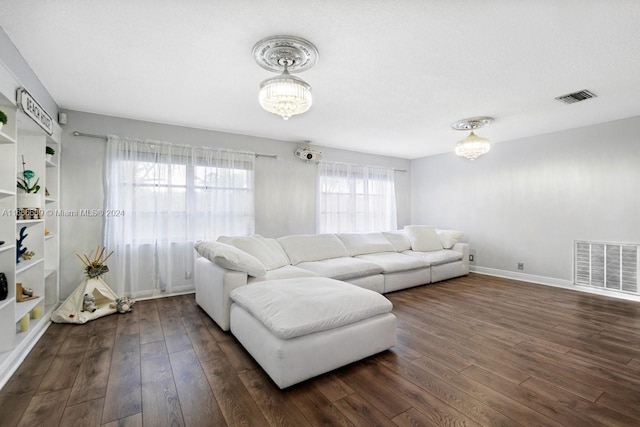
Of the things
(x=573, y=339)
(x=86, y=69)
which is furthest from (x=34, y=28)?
(x=573, y=339)

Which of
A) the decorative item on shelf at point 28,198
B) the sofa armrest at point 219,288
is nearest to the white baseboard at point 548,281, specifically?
the sofa armrest at point 219,288

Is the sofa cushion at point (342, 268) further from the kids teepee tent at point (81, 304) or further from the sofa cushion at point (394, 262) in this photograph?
the kids teepee tent at point (81, 304)

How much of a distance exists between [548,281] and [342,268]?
11.1ft

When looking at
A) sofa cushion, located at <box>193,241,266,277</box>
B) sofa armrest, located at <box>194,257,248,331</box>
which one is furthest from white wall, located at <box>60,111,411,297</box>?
sofa cushion, located at <box>193,241,266,277</box>

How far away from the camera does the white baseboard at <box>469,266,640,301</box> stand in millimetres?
3791

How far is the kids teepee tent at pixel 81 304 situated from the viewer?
9.38 ft

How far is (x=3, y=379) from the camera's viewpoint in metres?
1.86

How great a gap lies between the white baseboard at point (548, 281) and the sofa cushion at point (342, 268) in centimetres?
254

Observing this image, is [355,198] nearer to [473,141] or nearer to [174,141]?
[473,141]

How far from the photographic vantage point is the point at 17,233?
8.52 ft

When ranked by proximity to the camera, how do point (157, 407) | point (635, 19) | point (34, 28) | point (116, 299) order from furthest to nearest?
point (116, 299) < point (34, 28) < point (635, 19) < point (157, 407)

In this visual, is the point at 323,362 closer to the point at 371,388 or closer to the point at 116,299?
the point at 371,388

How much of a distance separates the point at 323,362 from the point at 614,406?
1696 mm

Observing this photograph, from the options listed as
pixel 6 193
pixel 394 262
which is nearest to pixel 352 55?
pixel 6 193
